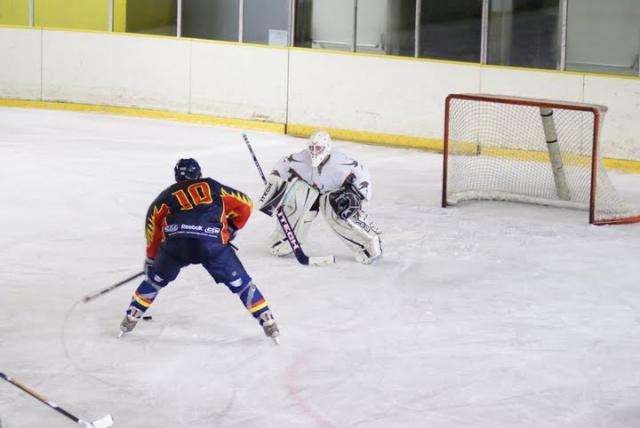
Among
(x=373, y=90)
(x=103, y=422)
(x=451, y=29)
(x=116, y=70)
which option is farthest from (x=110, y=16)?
(x=103, y=422)

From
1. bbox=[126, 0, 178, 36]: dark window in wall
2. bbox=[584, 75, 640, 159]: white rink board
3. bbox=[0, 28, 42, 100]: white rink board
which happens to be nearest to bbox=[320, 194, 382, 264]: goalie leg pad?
bbox=[584, 75, 640, 159]: white rink board

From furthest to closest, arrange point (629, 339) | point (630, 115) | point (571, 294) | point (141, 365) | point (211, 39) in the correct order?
point (211, 39)
point (630, 115)
point (571, 294)
point (629, 339)
point (141, 365)

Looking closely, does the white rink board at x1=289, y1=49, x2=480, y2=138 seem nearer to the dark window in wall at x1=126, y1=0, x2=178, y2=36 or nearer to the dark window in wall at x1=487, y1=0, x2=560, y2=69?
the dark window in wall at x1=487, y1=0, x2=560, y2=69

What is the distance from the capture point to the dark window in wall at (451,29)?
13078 mm

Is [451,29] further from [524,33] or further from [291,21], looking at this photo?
[291,21]

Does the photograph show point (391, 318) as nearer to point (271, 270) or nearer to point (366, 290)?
point (366, 290)

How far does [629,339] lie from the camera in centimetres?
704

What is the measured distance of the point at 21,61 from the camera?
15211 mm

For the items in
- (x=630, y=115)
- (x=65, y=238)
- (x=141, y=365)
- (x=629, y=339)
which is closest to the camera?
(x=141, y=365)

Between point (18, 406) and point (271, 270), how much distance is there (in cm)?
284

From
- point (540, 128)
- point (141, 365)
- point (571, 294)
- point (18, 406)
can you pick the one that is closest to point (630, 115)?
point (540, 128)

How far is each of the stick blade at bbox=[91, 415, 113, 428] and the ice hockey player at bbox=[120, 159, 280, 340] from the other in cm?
121

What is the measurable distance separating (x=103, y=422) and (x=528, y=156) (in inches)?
268

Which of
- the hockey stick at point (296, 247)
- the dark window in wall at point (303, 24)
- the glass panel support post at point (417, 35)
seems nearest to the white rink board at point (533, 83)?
the glass panel support post at point (417, 35)
